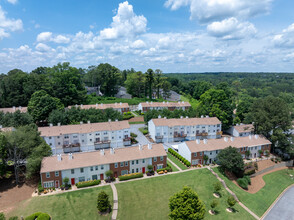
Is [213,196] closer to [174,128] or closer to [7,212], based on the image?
[174,128]

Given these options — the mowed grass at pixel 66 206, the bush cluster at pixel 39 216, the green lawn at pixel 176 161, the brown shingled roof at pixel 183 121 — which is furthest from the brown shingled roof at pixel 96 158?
the brown shingled roof at pixel 183 121

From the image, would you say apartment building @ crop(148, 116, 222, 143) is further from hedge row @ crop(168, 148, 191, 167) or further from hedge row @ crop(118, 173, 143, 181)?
hedge row @ crop(118, 173, 143, 181)

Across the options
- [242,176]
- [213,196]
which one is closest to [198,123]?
[242,176]

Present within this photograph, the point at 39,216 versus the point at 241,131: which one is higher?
the point at 241,131

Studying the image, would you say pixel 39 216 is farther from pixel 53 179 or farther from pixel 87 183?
pixel 87 183

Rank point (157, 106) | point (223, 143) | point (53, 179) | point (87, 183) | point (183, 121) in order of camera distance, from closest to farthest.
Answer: point (53, 179)
point (87, 183)
point (223, 143)
point (183, 121)
point (157, 106)

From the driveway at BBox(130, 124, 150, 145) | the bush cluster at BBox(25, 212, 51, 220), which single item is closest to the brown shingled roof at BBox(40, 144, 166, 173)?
the bush cluster at BBox(25, 212, 51, 220)

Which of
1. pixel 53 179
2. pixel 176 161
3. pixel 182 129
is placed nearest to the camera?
pixel 53 179

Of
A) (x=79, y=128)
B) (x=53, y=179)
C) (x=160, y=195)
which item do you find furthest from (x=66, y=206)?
(x=79, y=128)

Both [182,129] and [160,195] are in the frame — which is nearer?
[160,195]
